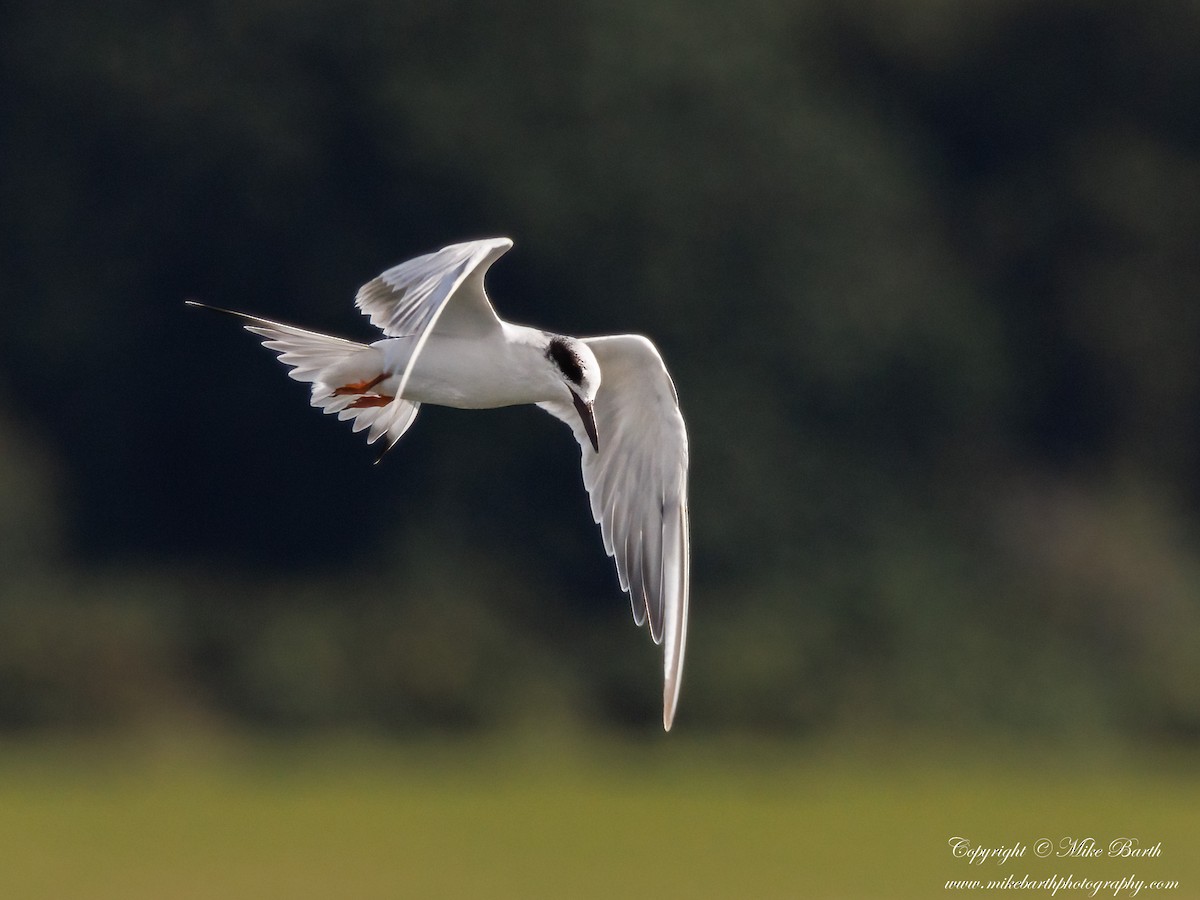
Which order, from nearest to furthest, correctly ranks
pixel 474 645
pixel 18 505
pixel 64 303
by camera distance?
pixel 474 645 < pixel 18 505 < pixel 64 303

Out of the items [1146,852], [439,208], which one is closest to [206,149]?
[439,208]

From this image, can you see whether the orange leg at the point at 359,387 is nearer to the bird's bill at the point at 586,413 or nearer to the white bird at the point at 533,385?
the white bird at the point at 533,385

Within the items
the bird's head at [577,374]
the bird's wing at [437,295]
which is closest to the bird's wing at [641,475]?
the bird's head at [577,374]

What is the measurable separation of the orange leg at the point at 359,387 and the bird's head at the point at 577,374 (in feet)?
2.06

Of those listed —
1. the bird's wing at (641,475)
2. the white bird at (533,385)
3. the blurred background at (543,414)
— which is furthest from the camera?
the blurred background at (543,414)

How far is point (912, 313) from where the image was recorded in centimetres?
2864

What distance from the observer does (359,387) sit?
809 cm

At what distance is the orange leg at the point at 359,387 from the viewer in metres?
8.05

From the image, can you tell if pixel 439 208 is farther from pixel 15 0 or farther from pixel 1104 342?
pixel 1104 342

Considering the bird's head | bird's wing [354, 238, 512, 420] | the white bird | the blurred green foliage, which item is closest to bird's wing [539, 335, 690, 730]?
the white bird

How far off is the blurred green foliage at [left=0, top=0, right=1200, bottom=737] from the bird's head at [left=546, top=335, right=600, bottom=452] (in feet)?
48.4

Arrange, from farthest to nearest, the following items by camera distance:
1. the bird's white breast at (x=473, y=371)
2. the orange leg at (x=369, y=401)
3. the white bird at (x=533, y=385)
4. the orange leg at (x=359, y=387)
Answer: the orange leg at (x=369, y=401)
the orange leg at (x=359, y=387)
the bird's white breast at (x=473, y=371)
the white bird at (x=533, y=385)

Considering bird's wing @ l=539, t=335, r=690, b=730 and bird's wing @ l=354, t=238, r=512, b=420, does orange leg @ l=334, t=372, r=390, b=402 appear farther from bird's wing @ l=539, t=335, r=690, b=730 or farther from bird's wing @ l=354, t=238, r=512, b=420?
bird's wing @ l=539, t=335, r=690, b=730

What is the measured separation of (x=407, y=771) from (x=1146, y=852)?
7.50 meters
